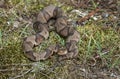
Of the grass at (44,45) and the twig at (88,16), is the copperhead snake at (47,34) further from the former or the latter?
the twig at (88,16)

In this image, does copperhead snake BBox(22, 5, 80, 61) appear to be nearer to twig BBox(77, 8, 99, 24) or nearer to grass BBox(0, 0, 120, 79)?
grass BBox(0, 0, 120, 79)

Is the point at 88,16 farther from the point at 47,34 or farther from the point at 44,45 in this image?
the point at 44,45

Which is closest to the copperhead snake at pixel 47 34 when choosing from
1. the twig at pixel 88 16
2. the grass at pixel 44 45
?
the grass at pixel 44 45

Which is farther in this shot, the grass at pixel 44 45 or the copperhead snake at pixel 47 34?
the copperhead snake at pixel 47 34

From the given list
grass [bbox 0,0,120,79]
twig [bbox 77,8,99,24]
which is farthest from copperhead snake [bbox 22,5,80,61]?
twig [bbox 77,8,99,24]

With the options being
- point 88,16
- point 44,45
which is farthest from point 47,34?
point 88,16

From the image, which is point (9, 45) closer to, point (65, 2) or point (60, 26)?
point (60, 26)

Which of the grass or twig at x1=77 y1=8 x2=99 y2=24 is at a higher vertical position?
twig at x1=77 y1=8 x2=99 y2=24
